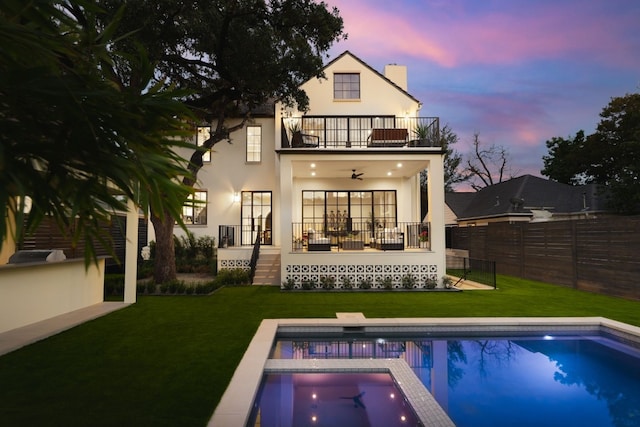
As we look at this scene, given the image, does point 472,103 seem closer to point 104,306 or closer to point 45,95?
point 104,306

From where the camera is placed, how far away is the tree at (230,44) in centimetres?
904

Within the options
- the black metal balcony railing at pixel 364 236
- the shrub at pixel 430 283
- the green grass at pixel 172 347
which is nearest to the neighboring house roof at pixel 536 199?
the black metal balcony railing at pixel 364 236

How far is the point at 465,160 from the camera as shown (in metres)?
36.5

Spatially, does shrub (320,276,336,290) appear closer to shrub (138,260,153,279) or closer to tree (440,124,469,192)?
shrub (138,260,153,279)

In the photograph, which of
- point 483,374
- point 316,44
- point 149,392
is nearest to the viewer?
point 149,392

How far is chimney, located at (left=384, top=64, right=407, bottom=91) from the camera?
673 inches

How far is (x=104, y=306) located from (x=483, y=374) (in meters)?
8.24

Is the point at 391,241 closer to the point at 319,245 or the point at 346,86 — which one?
the point at 319,245

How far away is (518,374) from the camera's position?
5.06 m

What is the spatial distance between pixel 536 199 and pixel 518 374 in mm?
17774

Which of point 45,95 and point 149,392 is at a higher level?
point 45,95

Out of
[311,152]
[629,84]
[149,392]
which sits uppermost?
[629,84]

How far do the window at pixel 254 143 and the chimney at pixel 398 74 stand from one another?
6.72 metres

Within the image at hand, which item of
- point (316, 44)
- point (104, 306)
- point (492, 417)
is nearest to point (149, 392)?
point (492, 417)
